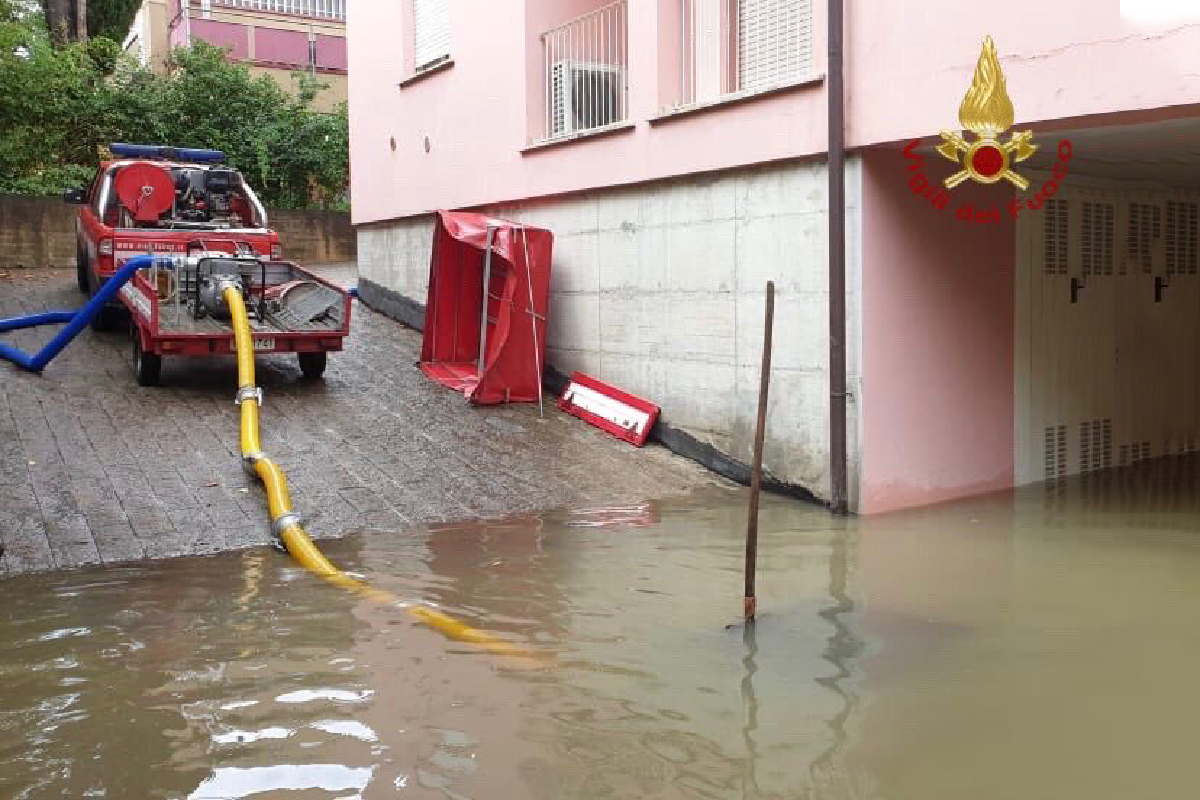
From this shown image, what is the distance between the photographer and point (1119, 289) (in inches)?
438

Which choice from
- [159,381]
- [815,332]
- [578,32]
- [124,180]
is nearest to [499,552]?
[815,332]

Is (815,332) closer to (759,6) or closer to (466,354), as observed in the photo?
Answer: (759,6)

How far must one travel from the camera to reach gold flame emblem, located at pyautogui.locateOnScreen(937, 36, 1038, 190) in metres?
7.45

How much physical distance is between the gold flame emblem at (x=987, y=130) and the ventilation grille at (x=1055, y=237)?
7.52 ft

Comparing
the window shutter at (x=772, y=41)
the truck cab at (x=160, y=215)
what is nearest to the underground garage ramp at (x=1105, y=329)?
the window shutter at (x=772, y=41)

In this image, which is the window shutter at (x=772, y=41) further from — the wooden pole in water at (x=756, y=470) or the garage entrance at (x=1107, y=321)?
the wooden pole in water at (x=756, y=470)

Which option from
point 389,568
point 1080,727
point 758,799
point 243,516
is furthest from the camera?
point 243,516

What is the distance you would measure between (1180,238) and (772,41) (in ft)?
15.7

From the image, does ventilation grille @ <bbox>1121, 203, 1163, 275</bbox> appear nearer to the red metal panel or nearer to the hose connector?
the red metal panel

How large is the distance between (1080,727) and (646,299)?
22.9 feet

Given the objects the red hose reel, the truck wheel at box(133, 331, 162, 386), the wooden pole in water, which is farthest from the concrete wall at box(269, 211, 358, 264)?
the wooden pole in water

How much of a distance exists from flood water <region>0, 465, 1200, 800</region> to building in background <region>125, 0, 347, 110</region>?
955 inches

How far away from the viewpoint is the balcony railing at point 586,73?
40.4 feet

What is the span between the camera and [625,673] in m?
5.13
